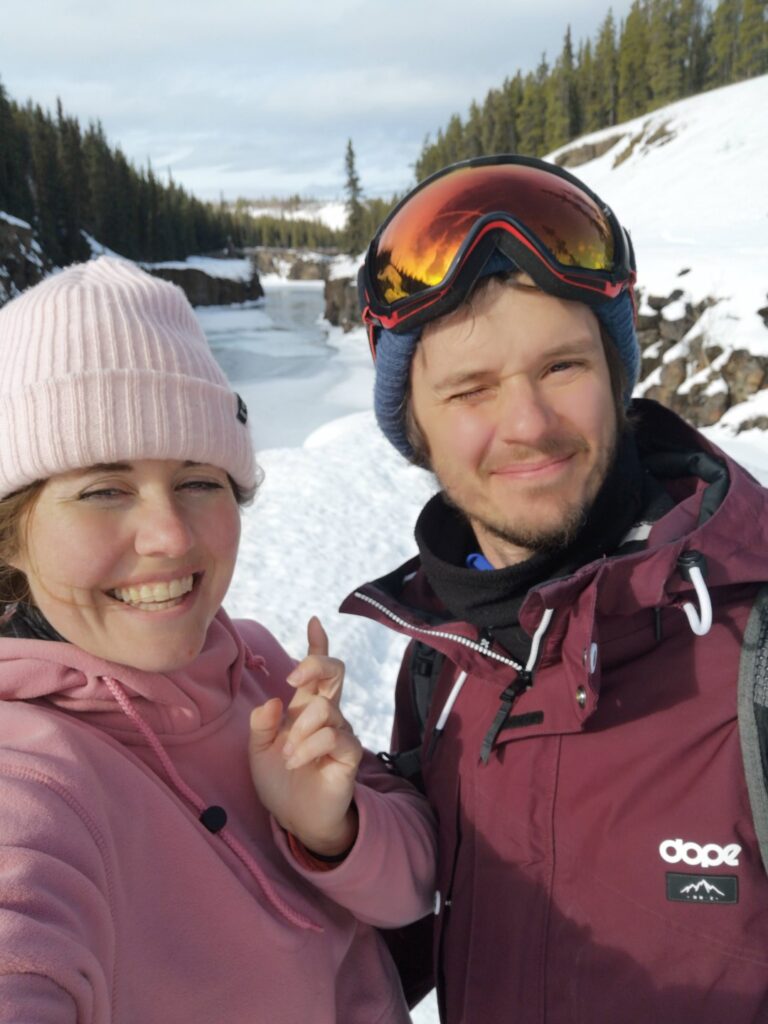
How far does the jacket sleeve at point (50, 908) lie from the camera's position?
0.74 metres

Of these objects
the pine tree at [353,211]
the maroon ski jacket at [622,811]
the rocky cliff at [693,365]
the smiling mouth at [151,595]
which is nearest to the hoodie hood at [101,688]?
the smiling mouth at [151,595]

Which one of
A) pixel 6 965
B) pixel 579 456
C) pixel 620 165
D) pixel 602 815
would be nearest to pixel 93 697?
pixel 6 965

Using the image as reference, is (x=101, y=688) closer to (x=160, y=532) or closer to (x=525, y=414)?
(x=160, y=532)

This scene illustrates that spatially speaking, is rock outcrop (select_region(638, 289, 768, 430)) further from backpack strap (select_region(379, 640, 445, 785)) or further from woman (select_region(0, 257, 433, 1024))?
woman (select_region(0, 257, 433, 1024))

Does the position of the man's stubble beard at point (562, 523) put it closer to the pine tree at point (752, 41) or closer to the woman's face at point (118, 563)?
the woman's face at point (118, 563)

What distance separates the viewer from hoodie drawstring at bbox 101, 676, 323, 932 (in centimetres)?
114

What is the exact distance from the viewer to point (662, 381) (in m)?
11.2

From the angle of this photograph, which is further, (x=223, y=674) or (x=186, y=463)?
(x=223, y=674)

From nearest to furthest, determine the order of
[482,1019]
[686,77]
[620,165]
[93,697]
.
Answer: [93,697] → [482,1019] → [620,165] → [686,77]

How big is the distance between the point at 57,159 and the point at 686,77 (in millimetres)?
45520

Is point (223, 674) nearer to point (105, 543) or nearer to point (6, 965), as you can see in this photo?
point (105, 543)

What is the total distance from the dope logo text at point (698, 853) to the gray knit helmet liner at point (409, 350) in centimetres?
109

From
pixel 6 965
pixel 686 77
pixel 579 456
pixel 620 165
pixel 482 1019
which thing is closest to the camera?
pixel 6 965

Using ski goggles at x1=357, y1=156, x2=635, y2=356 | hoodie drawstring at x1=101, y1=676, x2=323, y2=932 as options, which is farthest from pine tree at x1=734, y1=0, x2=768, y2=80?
hoodie drawstring at x1=101, y1=676, x2=323, y2=932
